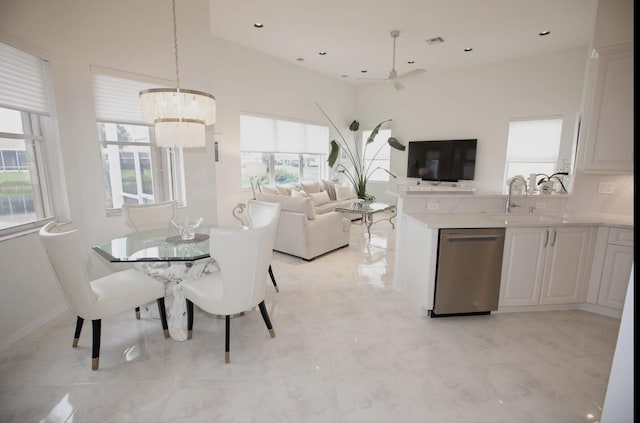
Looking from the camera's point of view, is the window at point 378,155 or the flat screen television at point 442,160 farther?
the window at point 378,155

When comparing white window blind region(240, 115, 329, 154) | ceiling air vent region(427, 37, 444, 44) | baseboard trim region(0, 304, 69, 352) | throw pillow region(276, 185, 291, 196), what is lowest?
baseboard trim region(0, 304, 69, 352)

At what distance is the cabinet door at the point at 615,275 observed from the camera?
2547mm

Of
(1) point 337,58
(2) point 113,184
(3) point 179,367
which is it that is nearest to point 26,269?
(2) point 113,184

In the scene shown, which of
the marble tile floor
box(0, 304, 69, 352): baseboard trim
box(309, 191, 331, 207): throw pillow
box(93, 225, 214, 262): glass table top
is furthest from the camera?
box(309, 191, 331, 207): throw pillow

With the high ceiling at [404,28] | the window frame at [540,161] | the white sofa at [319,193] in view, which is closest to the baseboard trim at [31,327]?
the white sofa at [319,193]

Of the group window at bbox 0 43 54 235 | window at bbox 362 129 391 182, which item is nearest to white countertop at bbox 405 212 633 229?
window at bbox 0 43 54 235

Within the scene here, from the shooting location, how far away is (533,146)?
585cm

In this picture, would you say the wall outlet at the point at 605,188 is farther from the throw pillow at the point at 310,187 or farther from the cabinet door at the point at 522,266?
the throw pillow at the point at 310,187

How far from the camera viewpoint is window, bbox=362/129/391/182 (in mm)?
7976

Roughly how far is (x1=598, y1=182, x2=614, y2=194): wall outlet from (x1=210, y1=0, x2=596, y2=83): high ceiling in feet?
7.84

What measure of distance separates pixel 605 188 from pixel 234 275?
372 centimetres

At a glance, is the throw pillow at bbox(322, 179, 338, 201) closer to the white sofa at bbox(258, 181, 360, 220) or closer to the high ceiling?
the white sofa at bbox(258, 181, 360, 220)

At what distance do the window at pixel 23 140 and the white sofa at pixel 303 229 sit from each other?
234 cm

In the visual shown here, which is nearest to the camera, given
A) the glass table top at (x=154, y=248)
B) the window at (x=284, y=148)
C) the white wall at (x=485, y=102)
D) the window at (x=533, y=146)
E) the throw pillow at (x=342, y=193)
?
the glass table top at (x=154, y=248)
